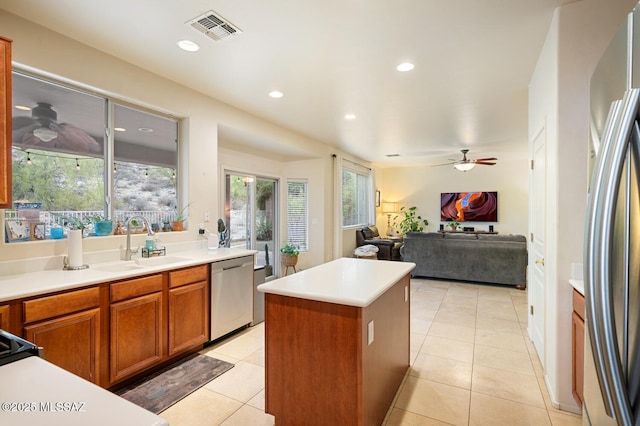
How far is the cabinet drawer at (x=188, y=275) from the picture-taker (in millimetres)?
2725

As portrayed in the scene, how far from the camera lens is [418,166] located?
973cm

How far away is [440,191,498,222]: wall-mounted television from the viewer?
A: 8.92 meters

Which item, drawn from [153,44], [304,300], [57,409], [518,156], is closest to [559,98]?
[304,300]

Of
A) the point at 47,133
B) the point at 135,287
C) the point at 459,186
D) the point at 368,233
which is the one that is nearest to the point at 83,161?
the point at 47,133

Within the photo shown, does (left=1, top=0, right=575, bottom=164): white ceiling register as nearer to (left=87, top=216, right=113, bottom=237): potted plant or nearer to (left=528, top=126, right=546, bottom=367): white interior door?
(left=528, top=126, right=546, bottom=367): white interior door

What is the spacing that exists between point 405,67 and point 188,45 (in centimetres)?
194

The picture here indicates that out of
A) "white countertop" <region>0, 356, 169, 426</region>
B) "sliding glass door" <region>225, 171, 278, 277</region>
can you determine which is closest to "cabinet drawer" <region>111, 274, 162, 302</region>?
"white countertop" <region>0, 356, 169, 426</region>

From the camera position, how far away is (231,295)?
331cm

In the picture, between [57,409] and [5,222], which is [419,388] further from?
[5,222]

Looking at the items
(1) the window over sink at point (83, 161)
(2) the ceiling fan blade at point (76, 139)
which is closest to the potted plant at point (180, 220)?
(1) the window over sink at point (83, 161)

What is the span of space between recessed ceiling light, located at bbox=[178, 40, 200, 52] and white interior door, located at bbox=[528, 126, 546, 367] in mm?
2908

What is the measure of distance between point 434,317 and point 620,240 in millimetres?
3664

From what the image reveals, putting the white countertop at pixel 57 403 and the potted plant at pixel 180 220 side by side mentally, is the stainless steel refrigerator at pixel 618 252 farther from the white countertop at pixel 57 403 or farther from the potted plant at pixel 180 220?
the potted plant at pixel 180 220

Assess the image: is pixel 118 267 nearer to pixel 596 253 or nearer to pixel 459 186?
pixel 596 253
